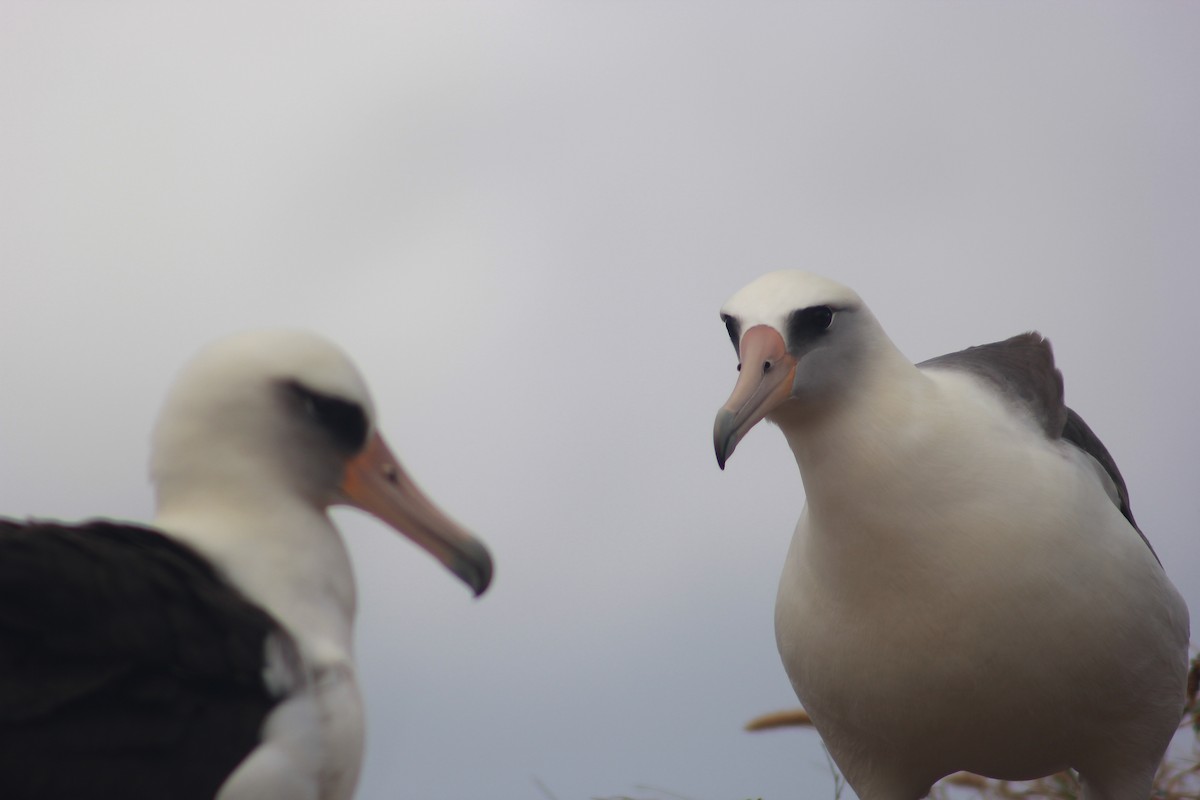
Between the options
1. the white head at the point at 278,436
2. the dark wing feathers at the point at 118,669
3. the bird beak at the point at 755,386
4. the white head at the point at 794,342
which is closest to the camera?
the dark wing feathers at the point at 118,669

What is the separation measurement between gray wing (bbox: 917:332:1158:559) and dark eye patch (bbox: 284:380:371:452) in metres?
2.07

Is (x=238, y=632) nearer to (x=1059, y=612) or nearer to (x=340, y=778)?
(x=340, y=778)

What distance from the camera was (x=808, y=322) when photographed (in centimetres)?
375

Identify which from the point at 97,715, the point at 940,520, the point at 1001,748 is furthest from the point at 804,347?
the point at 97,715

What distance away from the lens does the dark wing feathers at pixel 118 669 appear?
2.40 m

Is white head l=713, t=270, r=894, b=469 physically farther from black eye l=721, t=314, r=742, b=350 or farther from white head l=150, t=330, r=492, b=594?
white head l=150, t=330, r=492, b=594

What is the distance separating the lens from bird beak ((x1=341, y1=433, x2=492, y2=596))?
9.43 feet

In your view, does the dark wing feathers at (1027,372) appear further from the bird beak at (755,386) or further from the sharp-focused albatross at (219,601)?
the sharp-focused albatross at (219,601)

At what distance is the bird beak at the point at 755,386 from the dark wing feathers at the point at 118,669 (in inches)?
49.9

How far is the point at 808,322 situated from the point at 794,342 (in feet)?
0.27

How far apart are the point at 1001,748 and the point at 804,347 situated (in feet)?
4.21

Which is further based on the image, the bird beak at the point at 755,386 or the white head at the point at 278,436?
the bird beak at the point at 755,386

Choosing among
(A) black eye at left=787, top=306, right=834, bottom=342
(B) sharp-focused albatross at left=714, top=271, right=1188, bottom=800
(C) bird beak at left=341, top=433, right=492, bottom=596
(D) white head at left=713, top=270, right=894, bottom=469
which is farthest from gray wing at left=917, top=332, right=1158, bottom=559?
(C) bird beak at left=341, top=433, right=492, bottom=596

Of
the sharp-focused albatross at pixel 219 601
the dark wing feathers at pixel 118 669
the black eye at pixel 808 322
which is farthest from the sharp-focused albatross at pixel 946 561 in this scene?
the dark wing feathers at pixel 118 669
